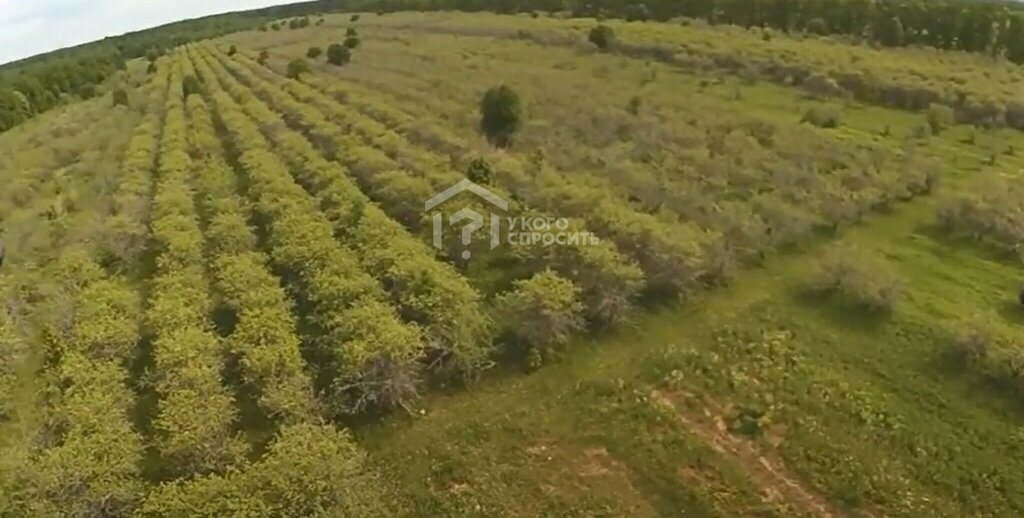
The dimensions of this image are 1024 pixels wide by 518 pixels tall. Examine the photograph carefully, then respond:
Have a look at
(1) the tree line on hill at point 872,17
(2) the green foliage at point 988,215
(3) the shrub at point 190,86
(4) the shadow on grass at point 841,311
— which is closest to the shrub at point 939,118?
(2) the green foliage at point 988,215

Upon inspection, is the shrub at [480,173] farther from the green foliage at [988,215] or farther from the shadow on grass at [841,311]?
the green foliage at [988,215]

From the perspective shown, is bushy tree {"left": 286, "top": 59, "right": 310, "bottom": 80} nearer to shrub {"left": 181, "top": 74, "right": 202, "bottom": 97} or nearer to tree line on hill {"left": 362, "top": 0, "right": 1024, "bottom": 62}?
shrub {"left": 181, "top": 74, "right": 202, "bottom": 97}

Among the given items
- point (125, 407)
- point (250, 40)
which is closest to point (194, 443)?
point (125, 407)

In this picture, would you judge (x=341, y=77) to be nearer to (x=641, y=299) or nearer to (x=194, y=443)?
(x=641, y=299)

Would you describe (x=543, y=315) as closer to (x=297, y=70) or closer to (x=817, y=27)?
(x=297, y=70)

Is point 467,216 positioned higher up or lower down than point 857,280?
higher up

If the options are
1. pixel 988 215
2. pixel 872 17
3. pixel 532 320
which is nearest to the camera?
pixel 532 320

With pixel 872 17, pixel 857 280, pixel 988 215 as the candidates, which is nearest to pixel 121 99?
pixel 872 17
